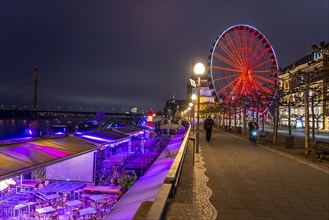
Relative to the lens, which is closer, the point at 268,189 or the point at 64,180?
the point at 268,189

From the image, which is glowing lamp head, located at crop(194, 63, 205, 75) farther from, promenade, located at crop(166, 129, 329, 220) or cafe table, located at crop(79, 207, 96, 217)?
cafe table, located at crop(79, 207, 96, 217)

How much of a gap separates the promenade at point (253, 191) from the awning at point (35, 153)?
4.78m

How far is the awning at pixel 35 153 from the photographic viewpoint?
918 cm

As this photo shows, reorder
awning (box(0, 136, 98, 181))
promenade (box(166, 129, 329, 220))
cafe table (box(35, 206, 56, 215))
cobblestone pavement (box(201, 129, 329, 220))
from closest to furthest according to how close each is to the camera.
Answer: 1. promenade (box(166, 129, 329, 220))
2. cobblestone pavement (box(201, 129, 329, 220))
3. awning (box(0, 136, 98, 181))
4. cafe table (box(35, 206, 56, 215))

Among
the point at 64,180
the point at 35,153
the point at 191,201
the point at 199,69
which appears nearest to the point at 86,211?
the point at 64,180

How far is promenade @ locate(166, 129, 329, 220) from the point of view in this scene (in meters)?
6.57

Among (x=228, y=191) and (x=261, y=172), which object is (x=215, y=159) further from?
(x=228, y=191)

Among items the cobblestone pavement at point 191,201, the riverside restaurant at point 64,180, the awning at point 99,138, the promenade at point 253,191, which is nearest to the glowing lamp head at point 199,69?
the riverside restaurant at point 64,180

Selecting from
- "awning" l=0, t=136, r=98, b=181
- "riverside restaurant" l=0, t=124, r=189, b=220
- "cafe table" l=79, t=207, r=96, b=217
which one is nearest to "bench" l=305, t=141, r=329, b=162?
"riverside restaurant" l=0, t=124, r=189, b=220

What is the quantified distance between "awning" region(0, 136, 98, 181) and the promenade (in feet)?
15.7

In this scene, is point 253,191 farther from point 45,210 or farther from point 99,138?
point 99,138

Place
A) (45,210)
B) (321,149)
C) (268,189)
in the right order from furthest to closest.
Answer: (321,149) < (45,210) < (268,189)

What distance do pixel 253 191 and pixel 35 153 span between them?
7.50 metres

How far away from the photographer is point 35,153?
11164mm
